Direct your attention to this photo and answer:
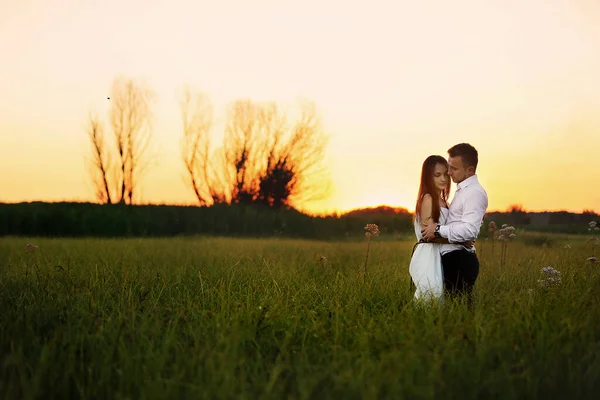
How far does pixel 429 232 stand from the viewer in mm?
4535

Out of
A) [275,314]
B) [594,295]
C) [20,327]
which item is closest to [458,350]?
[275,314]

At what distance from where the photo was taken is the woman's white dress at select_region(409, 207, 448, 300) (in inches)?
184

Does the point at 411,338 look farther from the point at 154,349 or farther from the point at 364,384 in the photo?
the point at 154,349

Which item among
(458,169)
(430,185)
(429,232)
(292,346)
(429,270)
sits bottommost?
(292,346)

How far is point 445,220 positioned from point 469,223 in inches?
11.9

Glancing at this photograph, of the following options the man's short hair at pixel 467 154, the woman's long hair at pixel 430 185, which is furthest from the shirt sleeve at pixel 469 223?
the man's short hair at pixel 467 154

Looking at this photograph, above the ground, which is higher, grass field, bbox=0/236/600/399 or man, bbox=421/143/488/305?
man, bbox=421/143/488/305

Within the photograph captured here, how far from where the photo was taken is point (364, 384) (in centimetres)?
294

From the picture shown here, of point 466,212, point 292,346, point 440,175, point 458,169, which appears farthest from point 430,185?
point 292,346

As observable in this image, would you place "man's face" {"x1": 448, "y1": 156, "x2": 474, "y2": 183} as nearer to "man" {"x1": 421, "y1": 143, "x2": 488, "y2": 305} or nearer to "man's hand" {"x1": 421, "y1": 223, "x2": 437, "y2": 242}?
"man" {"x1": 421, "y1": 143, "x2": 488, "y2": 305}

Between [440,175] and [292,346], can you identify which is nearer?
[292,346]

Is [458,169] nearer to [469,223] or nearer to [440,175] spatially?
[440,175]

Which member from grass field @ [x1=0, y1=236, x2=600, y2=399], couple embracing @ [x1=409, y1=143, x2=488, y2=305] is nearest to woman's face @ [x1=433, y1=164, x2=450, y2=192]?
couple embracing @ [x1=409, y1=143, x2=488, y2=305]

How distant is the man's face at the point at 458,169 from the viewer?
181 inches
